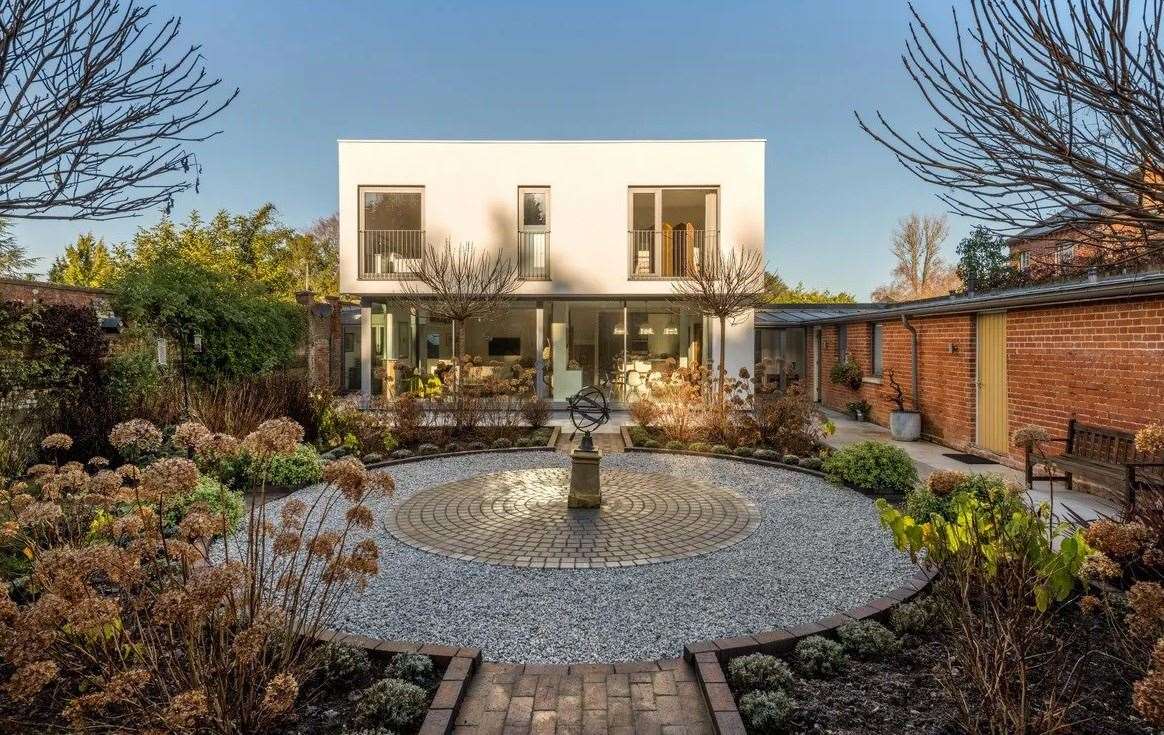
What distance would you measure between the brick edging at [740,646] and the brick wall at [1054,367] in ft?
14.5

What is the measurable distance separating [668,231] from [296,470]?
1049 cm

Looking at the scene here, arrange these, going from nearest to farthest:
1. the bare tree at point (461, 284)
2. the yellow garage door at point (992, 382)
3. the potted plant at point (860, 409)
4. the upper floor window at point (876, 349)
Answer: the yellow garage door at point (992, 382) < the bare tree at point (461, 284) < the upper floor window at point (876, 349) < the potted plant at point (860, 409)

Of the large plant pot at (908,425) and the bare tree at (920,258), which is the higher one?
the bare tree at (920,258)

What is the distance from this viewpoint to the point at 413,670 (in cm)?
274

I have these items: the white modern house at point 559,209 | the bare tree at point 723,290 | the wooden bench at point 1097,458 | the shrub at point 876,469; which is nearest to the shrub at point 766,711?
the wooden bench at point 1097,458

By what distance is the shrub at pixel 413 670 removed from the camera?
2.72 meters

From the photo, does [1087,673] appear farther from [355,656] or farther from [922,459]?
[922,459]

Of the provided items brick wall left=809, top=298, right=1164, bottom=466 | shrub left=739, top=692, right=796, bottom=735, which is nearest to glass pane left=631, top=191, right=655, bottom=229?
brick wall left=809, top=298, right=1164, bottom=466

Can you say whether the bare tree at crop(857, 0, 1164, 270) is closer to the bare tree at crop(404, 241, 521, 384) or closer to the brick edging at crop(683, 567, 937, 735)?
the brick edging at crop(683, 567, 937, 735)

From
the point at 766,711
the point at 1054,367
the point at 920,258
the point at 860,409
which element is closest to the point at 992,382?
the point at 1054,367

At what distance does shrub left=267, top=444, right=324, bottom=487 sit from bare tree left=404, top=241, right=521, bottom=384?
4.27 m

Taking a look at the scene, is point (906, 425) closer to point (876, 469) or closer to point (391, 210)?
point (876, 469)

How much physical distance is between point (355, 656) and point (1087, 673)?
3.54 meters

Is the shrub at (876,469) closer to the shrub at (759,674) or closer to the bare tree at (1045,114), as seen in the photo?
the bare tree at (1045,114)
